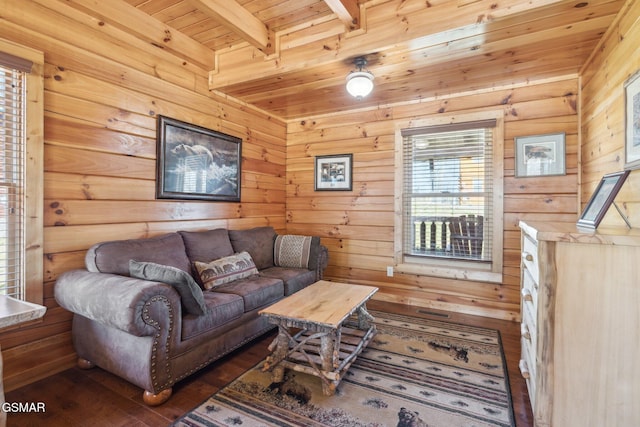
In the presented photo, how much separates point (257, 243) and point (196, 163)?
1.03 meters

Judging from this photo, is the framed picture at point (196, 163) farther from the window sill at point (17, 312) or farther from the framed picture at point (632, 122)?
the framed picture at point (632, 122)

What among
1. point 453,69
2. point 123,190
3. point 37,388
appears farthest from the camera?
point 453,69

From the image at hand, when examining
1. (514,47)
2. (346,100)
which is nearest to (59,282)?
(346,100)

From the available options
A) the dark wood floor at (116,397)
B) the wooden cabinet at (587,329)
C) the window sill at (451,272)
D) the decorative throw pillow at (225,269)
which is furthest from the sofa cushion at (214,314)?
the window sill at (451,272)

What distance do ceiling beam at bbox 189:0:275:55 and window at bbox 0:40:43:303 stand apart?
112 cm

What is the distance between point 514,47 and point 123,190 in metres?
3.23

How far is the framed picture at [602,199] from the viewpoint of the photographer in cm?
140

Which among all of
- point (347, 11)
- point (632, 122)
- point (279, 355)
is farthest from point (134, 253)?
point (632, 122)

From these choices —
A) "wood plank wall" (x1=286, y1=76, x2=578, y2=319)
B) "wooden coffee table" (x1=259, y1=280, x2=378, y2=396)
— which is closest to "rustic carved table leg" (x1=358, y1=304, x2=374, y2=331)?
"wooden coffee table" (x1=259, y1=280, x2=378, y2=396)

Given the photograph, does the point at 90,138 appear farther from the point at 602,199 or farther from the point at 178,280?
the point at 602,199

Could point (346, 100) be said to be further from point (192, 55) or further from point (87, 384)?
point (87, 384)

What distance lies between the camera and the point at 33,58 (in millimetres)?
1954

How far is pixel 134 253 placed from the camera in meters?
2.24

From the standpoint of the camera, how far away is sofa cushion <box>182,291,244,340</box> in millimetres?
1932
